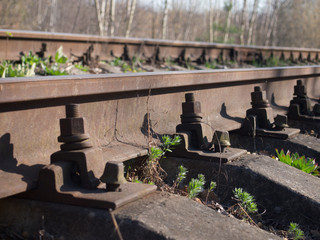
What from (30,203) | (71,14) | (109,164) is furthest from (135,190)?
(71,14)

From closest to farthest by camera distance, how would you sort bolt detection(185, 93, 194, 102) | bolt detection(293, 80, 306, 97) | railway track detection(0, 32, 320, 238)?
railway track detection(0, 32, 320, 238) < bolt detection(185, 93, 194, 102) < bolt detection(293, 80, 306, 97)

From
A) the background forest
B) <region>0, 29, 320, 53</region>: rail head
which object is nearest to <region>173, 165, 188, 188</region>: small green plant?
<region>0, 29, 320, 53</region>: rail head

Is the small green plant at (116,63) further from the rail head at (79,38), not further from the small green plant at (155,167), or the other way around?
the small green plant at (155,167)

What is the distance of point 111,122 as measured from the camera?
2.99 metres

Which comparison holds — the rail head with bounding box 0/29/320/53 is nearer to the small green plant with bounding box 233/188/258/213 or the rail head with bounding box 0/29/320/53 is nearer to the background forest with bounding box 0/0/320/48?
the small green plant with bounding box 233/188/258/213

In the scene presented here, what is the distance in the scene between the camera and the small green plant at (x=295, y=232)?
2.45 metres

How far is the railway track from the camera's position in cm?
221

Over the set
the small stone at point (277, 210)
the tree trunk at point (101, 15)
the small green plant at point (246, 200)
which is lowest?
the small stone at point (277, 210)

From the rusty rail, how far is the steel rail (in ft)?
11.1

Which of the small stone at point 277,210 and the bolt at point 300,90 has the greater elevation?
the bolt at point 300,90

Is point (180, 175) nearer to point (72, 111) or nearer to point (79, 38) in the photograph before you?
point (72, 111)

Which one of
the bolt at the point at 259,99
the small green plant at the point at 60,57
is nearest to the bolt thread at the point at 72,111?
the bolt at the point at 259,99

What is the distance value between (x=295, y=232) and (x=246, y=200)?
1.00 feet

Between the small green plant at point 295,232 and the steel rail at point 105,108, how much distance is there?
38.0 inches
